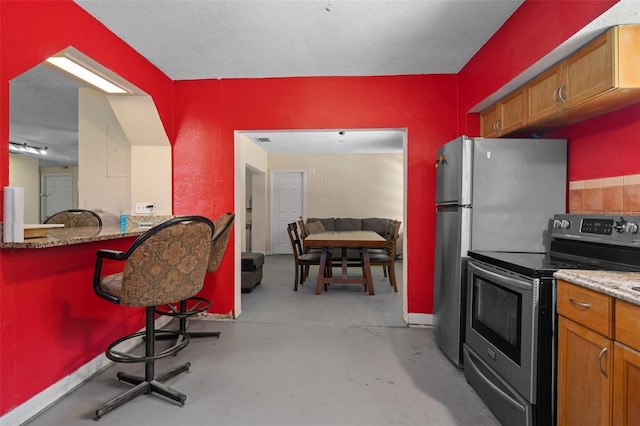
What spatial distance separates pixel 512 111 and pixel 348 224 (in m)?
5.33

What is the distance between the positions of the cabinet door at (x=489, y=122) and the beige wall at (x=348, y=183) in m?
4.90

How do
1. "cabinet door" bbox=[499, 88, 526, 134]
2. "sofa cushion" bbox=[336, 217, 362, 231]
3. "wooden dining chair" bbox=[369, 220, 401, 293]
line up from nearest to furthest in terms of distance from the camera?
"cabinet door" bbox=[499, 88, 526, 134] → "wooden dining chair" bbox=[369, 220, 401, 293] → "sofa cushion" bbox=[336, 217, 362, 231]

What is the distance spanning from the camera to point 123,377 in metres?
2.08

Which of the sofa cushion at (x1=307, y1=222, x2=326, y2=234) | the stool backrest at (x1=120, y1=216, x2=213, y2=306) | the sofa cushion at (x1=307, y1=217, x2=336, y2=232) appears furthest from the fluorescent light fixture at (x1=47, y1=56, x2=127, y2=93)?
the sofa cushion at (x1=307, y1=217, x2=336, y2=232)

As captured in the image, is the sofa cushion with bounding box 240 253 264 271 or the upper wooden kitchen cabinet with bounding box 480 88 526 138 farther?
the sofa cushion with bounding box 240 253 264 271

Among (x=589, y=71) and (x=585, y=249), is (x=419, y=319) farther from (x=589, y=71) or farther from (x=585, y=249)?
(x=589, y=71)

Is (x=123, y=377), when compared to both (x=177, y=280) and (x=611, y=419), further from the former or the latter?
(x=611, y=419)

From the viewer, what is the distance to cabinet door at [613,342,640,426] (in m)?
1.10

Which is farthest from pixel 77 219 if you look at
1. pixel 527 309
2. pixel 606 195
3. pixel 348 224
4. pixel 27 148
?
pixel 27 148

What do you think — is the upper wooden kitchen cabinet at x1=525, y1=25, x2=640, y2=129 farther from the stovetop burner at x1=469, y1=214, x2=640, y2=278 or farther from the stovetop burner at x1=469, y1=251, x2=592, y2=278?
the stovetop burner at x1=469, y1=251, x2=592, y2=278

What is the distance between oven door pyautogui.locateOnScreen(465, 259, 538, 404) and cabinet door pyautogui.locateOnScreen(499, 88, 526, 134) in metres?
1.03

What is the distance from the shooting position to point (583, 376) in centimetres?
133

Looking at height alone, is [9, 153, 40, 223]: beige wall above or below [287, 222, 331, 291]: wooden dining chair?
above

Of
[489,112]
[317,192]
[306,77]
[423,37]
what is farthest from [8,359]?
[317,192]
